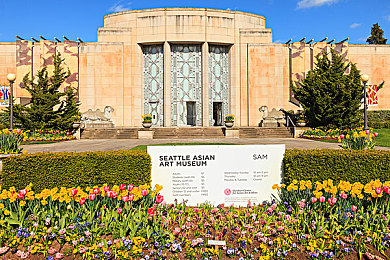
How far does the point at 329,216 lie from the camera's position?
14.2ft

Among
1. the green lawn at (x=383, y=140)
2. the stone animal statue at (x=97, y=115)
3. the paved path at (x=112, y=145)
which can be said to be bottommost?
the paved path at (x=112, y=145)

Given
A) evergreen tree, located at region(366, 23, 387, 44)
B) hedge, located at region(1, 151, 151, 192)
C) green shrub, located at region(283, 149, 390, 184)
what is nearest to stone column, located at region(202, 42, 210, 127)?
green shrub, located at region(283, 149, 390, 184)

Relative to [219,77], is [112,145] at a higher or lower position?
lower

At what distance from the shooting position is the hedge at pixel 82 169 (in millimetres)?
5520

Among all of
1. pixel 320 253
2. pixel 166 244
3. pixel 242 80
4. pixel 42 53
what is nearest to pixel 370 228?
pixel 320 253

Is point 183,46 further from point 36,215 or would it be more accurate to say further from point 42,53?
point 36,215

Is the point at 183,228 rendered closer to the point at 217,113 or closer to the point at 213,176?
the point at 213,176

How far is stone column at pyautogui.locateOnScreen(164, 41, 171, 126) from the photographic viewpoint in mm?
28062

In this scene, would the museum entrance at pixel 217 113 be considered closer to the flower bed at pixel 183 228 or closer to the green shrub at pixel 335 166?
the green shrub at pixel 335 166

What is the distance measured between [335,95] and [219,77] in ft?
44.3

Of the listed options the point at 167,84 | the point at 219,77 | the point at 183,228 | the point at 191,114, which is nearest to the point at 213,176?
the point at 183,228

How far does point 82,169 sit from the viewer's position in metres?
5.61

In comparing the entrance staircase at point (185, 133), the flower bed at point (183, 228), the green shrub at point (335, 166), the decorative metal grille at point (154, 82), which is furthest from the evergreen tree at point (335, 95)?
the flower bed at point (183, 228)

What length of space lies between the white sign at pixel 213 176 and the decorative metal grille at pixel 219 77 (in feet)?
78.8
